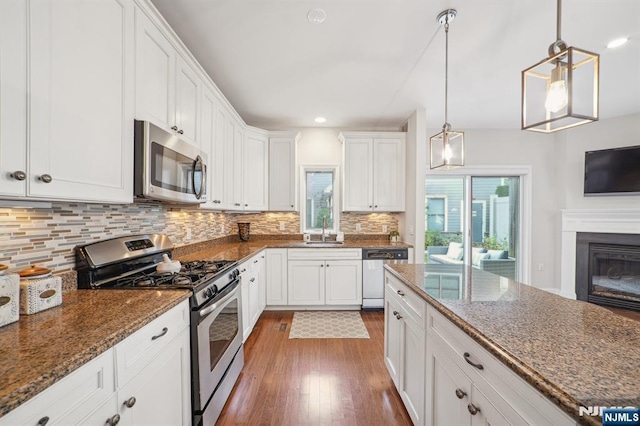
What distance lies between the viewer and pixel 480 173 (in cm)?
444

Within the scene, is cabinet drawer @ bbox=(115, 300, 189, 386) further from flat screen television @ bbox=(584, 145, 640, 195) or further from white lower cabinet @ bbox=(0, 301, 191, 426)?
flat screen television @ bbox=(584, 145, 640, 195)

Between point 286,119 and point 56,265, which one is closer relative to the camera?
point 56,265

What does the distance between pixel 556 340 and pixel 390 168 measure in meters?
3.33

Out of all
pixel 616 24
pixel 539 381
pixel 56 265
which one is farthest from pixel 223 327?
pixel 616 24

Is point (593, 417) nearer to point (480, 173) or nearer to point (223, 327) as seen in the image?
point (223, 327)

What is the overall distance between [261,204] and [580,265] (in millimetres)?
4869

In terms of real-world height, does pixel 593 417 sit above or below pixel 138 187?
below

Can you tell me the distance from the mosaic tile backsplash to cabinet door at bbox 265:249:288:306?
97 centimetres

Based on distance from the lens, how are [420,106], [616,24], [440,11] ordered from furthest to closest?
[420,106], [616,24], [440,11]

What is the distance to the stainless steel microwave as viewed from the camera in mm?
1483

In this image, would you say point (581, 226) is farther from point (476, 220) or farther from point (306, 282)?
point (306, 282)

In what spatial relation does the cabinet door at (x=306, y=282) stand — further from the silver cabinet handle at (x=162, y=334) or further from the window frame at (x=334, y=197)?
the silver cabinet handle at (x=162, y=334)
